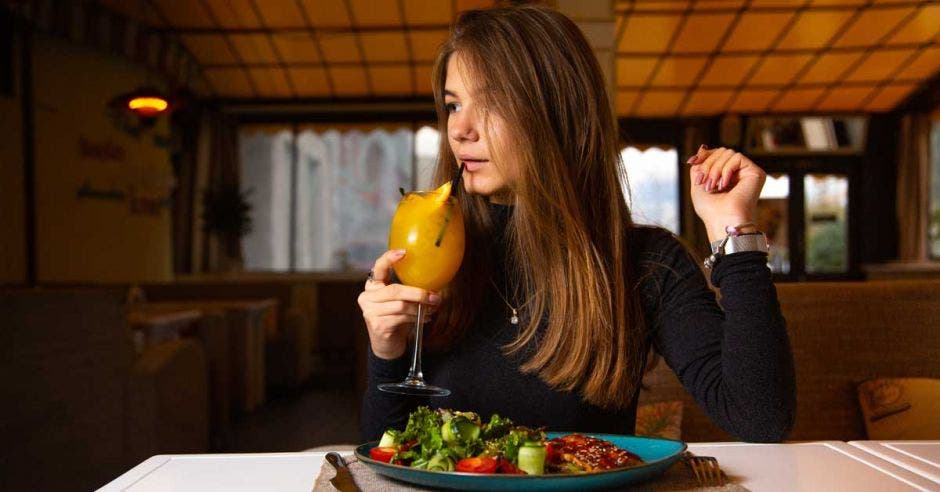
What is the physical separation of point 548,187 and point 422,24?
21.7 feet

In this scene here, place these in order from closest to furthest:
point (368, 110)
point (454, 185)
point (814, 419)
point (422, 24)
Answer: point (454, 185) < point (814, 419) < point (422, 24) < point (368, 110)

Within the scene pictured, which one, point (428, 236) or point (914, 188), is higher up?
point (914, 188)

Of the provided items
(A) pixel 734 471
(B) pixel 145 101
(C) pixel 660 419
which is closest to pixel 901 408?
(C) pixel 660 419

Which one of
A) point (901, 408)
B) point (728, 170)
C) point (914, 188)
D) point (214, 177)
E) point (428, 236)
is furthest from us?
point (914, 188)

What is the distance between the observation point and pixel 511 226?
150cm

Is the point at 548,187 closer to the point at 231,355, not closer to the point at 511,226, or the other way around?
the point at 511,226

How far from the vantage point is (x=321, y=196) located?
10.8 meters

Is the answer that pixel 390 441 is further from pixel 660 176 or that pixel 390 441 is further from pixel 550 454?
pixel 660 176

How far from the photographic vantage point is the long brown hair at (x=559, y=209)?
1325 millimetres

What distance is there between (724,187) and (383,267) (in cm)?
54

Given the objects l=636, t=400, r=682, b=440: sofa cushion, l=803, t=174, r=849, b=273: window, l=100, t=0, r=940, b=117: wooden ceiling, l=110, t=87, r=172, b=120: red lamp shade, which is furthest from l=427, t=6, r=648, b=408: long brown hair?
l=803, t=174, r=849, b=273: window

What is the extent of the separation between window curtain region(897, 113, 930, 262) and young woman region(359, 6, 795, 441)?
927 centimetres

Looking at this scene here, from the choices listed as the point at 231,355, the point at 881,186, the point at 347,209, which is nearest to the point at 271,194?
the point at 347,209

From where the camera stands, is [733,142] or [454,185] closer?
[454,185]
